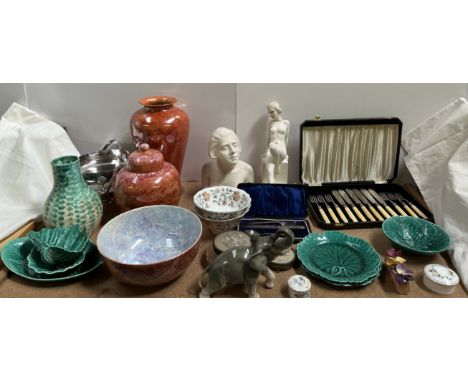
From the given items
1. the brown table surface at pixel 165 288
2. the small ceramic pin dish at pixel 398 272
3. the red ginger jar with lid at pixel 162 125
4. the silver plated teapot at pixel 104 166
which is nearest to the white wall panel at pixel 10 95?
the silver plated teapot at pixel 104 166

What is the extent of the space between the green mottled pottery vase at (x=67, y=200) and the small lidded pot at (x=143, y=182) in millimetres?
98

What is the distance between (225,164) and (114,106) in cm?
47

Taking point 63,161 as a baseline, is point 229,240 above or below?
below

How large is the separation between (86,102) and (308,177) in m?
0.83

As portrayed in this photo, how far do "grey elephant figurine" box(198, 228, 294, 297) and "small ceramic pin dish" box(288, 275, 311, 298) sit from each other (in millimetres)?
71

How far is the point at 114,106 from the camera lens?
1.29m

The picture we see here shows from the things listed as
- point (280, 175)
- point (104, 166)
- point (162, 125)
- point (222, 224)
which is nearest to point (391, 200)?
point (280, 175)

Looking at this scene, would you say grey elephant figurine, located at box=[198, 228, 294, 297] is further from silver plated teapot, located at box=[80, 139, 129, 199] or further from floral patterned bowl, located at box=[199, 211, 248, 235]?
silver plated teapot, located at box=[80, 139, 129, 199]

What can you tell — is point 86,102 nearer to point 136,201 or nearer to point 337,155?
point 136,201

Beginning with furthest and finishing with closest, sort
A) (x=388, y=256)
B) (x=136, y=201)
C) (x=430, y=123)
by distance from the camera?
(x=430, y=123), (x=136, y=201), (x=388, y=256)

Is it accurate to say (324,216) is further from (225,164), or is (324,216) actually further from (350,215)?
(225,164)

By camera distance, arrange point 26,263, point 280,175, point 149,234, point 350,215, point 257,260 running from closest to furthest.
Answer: point 257,260 → point 26,263 → point 149,234 → point 350,215 → point 280,175

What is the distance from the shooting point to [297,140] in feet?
4.35
